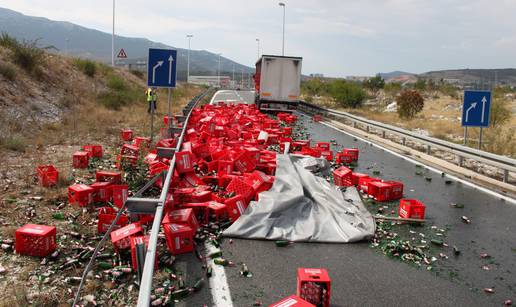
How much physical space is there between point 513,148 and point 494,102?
9.50m

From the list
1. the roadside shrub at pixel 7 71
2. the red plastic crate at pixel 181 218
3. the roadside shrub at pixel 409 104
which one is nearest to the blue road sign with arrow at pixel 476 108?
the red plastic crate at pixel 181 218

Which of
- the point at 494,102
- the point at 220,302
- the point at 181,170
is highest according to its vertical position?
the point at 494,102

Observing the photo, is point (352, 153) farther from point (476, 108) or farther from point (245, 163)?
point (245, 163)

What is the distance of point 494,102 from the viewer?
22.7 metres

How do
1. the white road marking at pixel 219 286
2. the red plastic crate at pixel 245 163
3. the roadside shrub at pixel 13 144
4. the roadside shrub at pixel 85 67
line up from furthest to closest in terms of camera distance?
the roadside shrub at pixel 85 67 → the roadside shrub at pixel 13 144 → the red plastic crate at pixel 245 163 → the white road marking at pixel 219 286

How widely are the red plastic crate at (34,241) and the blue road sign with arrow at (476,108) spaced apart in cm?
1056

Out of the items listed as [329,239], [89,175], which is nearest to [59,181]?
[89,175]

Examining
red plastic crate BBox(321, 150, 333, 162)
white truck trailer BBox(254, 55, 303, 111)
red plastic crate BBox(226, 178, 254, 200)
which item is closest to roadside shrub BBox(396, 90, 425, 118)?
white truck trailer BBox(254, 55, 303, 111)

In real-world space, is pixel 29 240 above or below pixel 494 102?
below

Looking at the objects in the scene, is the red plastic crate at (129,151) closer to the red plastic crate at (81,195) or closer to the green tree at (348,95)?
the red plastic crate at (81,195)

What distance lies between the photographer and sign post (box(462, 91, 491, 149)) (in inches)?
469

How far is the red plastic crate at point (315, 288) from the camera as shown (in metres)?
4.15

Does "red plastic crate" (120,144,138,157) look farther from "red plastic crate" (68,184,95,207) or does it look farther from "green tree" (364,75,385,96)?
"green tree" (364,75,385,96)

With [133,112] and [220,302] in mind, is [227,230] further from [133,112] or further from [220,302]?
[133,112]
